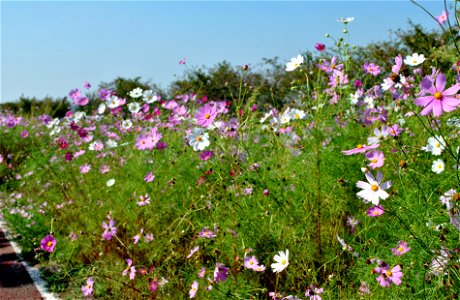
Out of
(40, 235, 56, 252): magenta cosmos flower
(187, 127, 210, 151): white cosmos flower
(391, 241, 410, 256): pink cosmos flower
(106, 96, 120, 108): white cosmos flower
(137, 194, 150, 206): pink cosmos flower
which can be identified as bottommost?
(137, 194, 150, 206): pink cosmos flower

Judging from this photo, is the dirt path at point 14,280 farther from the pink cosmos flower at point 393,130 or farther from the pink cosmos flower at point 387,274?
the pink cosmos flower at point 393,130

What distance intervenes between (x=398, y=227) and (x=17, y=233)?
341 centimetres

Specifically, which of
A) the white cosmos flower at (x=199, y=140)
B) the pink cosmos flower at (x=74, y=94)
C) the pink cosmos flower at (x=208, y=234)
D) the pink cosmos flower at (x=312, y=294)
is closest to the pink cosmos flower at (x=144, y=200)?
the white cosmos flower at (x=199, y=140)

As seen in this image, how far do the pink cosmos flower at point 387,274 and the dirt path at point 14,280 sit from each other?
7.30ft

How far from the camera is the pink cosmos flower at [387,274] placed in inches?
74.4

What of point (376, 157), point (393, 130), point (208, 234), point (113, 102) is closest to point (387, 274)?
point (376, 157)

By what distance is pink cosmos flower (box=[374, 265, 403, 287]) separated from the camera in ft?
6.20

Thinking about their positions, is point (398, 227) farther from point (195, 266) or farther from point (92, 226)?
point (92, 226)

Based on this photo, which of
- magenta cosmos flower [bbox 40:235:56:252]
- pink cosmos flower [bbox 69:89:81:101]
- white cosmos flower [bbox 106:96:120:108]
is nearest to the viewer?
magenta cosmos flower [bbox 40:235:56:252]

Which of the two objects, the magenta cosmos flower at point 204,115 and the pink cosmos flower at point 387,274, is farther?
the magenta cosmos flower at point 204,115

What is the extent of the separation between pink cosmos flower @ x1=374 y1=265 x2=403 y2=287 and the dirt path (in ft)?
7.30

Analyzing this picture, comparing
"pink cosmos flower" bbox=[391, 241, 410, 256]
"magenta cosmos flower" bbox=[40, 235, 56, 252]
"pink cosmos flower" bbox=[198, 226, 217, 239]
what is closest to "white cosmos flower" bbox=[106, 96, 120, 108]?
"magenta cosmos flower" bbox=[40, 235, 56, 252]

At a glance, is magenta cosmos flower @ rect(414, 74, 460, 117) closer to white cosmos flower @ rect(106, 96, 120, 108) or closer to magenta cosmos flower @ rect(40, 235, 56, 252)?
magenta cosmos flower @ rect(40, 235, 56, 252)

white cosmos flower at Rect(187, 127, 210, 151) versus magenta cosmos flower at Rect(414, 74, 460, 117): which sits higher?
magenta cosmos flower at Rect(414, 74, 460, 117)
